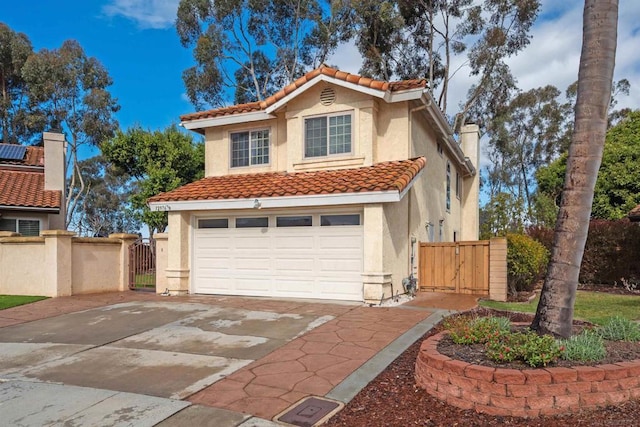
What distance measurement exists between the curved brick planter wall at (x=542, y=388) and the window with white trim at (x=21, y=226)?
62.0 ft

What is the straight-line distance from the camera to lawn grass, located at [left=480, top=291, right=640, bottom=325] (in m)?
9.45

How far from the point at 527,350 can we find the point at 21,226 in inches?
768

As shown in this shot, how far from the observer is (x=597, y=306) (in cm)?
1107

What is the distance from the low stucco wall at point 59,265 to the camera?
512 inches

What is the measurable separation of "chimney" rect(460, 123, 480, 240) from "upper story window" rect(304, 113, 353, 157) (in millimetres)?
10390

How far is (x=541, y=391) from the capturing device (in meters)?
4.24

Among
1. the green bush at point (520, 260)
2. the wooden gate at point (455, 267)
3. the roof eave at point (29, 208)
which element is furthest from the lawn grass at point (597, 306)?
the roof eave at point (29, 208)

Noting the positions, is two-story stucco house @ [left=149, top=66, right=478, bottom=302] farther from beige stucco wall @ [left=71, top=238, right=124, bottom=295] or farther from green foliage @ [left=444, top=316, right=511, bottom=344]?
green foliage @ [left=444, top=316, right=511, bottom=344]

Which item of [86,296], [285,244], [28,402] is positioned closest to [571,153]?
[28,402]

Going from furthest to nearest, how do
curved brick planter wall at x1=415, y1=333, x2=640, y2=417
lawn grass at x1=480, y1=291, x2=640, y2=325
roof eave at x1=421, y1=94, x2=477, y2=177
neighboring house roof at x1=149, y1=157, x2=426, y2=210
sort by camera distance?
roof eave at x1=421, y1=94, x2=477, y2=177, neighboring house roof at x1=149, y1=157, x2=426, y2=210, lawn grass at x1=480, y1=291, x2=640, y2=325, curved brick planter wall at x1=415, y1=333, x2=640, y2=417

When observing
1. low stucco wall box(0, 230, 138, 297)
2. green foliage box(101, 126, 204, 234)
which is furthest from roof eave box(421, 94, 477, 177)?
green foliage box(101, 126, 204, 234)

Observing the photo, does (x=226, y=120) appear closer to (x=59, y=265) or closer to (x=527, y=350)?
(x=59, y=265)

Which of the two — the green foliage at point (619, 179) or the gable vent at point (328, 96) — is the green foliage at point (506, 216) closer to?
the green foliage at point (619, 179)

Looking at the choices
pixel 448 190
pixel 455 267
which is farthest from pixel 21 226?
pixel 448 190
